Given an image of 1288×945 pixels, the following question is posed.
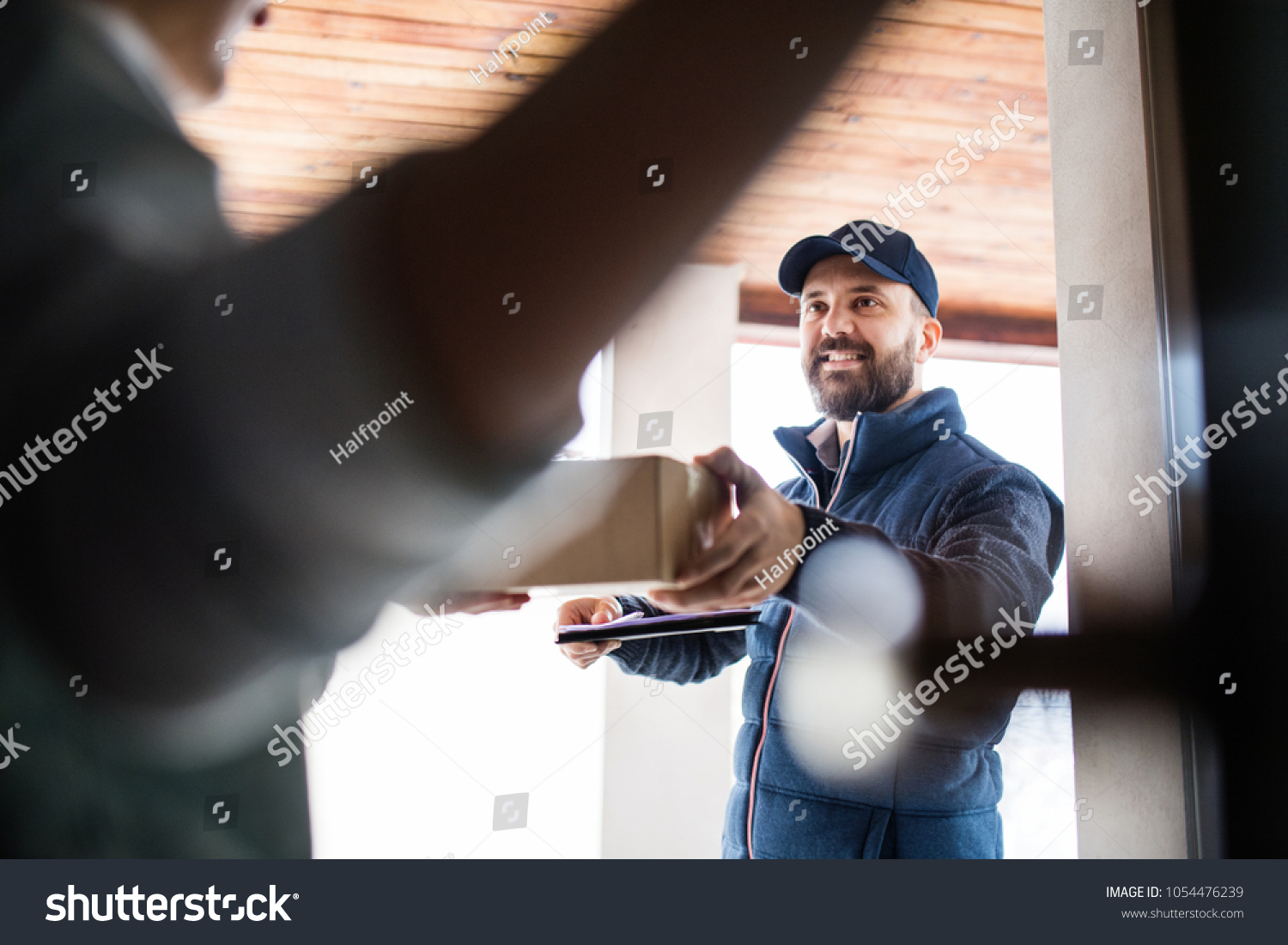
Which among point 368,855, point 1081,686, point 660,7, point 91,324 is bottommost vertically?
point 368,855

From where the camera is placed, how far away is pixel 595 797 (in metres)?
1.67

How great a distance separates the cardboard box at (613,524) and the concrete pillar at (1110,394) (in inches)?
32.8

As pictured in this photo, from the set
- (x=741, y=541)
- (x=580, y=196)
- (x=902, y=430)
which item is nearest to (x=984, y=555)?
(x=902, y=430)

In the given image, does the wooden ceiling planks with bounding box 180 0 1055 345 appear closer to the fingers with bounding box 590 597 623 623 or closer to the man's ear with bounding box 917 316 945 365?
the man's ear with bounding box 917 316 945 365

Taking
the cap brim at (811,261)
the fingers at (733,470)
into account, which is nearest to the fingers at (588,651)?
the fingers at (733,470)

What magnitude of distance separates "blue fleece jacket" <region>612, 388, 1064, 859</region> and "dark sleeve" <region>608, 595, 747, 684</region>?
0.43 feet

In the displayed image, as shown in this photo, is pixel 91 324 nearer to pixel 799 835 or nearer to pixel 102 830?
pixel 102 830

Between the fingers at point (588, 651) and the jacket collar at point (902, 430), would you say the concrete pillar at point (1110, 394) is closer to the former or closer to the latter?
the jacket collar at point (902, 430)

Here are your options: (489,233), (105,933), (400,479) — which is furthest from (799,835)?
(489,233)

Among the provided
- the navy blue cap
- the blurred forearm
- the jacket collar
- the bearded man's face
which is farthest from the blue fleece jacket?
the blurred forearm

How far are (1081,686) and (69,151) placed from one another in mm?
2176

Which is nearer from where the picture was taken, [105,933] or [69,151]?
[105,933]

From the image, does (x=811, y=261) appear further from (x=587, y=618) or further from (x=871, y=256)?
(x=587, y=618)

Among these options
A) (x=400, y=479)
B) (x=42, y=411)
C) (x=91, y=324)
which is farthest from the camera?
(x=400, y=479)
